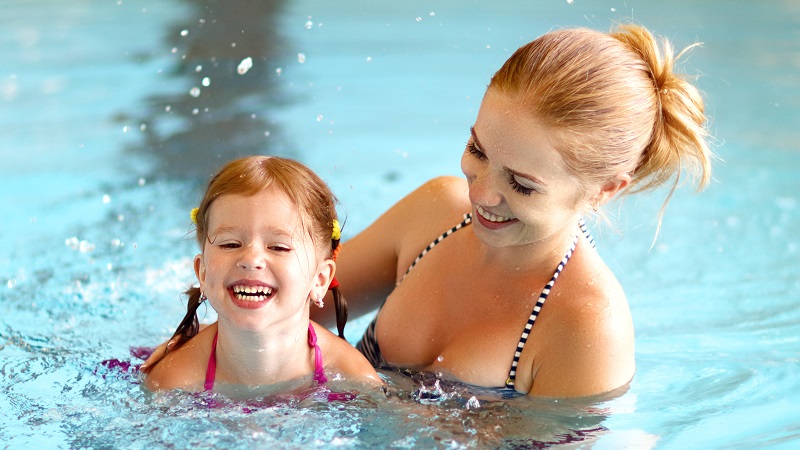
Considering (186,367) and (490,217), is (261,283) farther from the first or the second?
(490,217)

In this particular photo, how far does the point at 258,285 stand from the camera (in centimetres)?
206

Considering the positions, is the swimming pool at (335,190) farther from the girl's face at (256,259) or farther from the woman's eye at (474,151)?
the woman's eye at (474,151)

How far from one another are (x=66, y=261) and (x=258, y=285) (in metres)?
1.84

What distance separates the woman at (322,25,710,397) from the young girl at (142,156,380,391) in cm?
24

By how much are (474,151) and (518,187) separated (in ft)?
0.45

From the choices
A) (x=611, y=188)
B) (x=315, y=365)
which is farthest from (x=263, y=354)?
(x=611, y=188)

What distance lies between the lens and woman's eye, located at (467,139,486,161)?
211 cm

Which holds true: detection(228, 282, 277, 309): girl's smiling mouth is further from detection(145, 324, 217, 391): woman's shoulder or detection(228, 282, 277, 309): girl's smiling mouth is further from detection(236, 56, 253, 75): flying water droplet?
detection(236, 56, 253, 75): flying water droplet

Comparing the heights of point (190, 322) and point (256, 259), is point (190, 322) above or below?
below

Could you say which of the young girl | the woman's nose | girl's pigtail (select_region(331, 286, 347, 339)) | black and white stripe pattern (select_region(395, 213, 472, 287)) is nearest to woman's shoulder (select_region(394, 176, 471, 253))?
black and white stripe pattern (select_region(395, 213, 472, 287))

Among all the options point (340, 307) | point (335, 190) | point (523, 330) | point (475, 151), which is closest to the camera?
point (475, 151)

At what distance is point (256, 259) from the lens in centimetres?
203

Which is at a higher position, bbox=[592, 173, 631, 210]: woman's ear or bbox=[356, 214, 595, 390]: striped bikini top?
bbox=[592, 173, 631, 210]: woman's ear

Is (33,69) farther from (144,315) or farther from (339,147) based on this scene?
(144,315)
